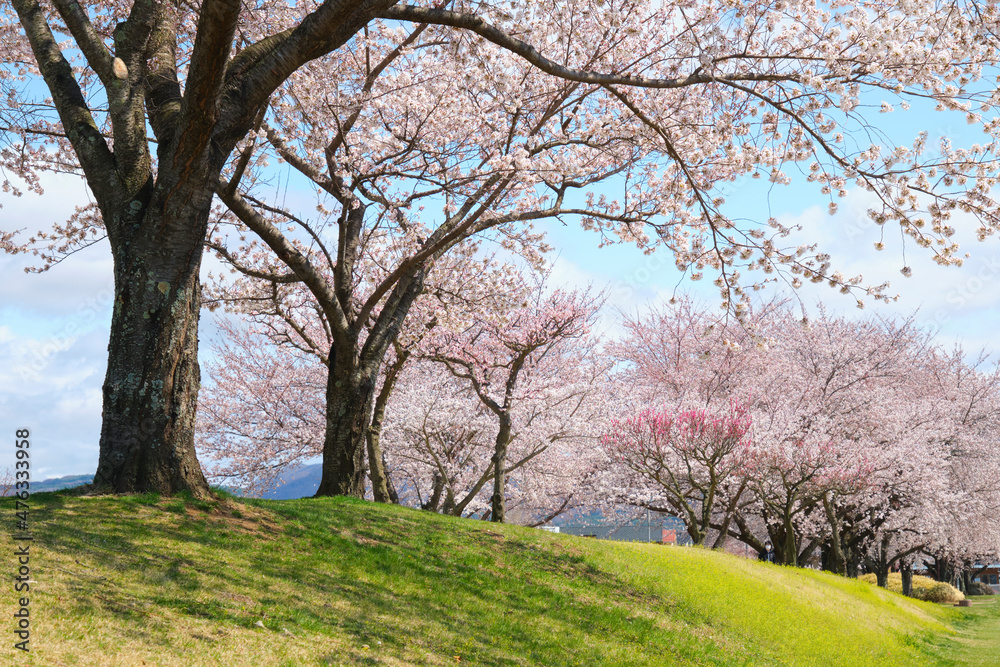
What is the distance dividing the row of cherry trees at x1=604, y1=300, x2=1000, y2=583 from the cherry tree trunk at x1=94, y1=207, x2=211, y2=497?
1410cm

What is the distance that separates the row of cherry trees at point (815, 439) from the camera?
20547 millimetres

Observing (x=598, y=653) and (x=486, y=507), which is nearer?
(x=598, y=653)

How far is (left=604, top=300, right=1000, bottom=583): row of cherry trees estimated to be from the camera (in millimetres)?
20547

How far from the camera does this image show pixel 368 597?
764cm

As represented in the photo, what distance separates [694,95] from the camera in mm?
11711

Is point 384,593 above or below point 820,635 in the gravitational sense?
above

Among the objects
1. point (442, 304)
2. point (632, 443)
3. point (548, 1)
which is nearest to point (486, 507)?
point (632, 443)

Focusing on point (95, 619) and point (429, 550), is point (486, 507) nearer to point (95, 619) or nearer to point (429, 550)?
point (429, 550)

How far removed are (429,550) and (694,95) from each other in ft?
29.1

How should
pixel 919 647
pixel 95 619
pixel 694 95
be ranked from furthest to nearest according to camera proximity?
pixel 919 647 < pixel 694 95 < pixel 95 619

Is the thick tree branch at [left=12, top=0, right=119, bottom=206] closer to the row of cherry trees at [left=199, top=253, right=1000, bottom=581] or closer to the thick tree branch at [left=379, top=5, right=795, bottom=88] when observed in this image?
the thick tree branch at [left=379, top=5, right=795, bottom=88]

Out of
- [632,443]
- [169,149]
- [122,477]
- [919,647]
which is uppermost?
[169,149]

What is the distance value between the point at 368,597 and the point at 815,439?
18343 mm

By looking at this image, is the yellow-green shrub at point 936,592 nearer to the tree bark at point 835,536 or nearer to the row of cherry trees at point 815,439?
the row of cherry trees at point 815,439
